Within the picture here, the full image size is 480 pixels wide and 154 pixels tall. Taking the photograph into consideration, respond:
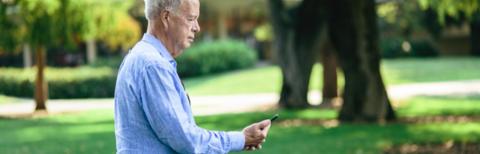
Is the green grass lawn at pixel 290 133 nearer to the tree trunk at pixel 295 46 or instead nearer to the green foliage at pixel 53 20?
the tree trunk at pixel 295 46

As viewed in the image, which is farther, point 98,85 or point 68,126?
point 98,85

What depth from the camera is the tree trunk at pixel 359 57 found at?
15.5 m

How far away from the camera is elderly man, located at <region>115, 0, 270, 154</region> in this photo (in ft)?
10.2

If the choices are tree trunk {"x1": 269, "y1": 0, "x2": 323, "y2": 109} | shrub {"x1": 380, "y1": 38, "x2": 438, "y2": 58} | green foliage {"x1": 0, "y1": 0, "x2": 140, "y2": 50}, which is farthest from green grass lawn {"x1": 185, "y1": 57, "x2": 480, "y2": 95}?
green foliage {"x1": 0, "y1": 0, "x2": 140, "y2": 50}

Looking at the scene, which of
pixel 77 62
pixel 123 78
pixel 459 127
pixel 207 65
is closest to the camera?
pixel 123 78

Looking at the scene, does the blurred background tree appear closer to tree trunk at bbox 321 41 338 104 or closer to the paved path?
the paved path

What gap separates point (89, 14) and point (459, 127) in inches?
397

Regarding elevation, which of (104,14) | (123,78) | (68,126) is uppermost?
(123,78)

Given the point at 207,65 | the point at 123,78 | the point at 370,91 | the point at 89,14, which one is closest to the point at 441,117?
the point at 370,91

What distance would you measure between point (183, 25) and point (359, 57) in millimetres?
12631

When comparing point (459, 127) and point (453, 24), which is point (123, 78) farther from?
point (453, 24)

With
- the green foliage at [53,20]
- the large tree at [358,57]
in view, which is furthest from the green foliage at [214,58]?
the large tree at [358,57]

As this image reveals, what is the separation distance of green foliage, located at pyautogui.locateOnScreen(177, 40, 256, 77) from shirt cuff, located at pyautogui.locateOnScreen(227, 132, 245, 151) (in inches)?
1291

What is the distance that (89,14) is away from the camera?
21.2m
